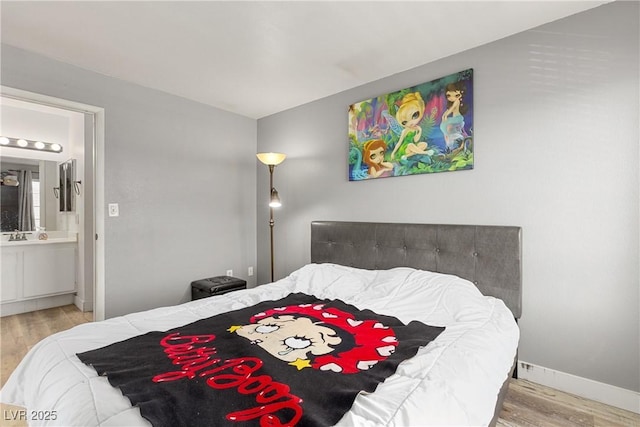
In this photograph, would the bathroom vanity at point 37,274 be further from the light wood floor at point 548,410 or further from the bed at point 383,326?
the bed at point 383,326

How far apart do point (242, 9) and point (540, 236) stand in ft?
7.77

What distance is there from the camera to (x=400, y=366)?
1.21 meters

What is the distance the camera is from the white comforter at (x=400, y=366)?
0.94 m

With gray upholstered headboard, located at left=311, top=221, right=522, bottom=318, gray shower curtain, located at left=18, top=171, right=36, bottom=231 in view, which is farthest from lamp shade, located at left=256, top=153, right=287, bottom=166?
gray shower curtain, located at left=18, top=171, right=36, bottom=231

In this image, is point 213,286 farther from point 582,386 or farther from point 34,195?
point 34,195

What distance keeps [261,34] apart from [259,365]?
204 centimetres

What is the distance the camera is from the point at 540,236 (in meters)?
2.01

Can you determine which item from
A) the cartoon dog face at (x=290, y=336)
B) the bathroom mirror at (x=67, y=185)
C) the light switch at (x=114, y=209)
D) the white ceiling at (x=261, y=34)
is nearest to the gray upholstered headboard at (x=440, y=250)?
the cartoon dog face at (x=290, y=336)

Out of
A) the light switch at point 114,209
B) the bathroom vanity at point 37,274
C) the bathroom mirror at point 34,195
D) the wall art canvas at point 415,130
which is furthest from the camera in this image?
the bathroom mirror at point 34,195

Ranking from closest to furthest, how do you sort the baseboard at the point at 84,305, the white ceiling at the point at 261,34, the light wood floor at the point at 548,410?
1. the light wood floor at the point at 548,410
2. the white ceiling at the point at 261,34
3. the baseboard at the point at 84,305

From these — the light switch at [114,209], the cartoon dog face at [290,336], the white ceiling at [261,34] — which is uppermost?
the white ceiling at [261,34]

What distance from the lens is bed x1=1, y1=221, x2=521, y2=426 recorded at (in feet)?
3.18

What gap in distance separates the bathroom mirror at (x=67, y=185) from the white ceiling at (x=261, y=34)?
6.97 ft

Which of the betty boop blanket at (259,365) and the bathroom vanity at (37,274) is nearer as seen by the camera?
the betty boop blanket at (259,365)
